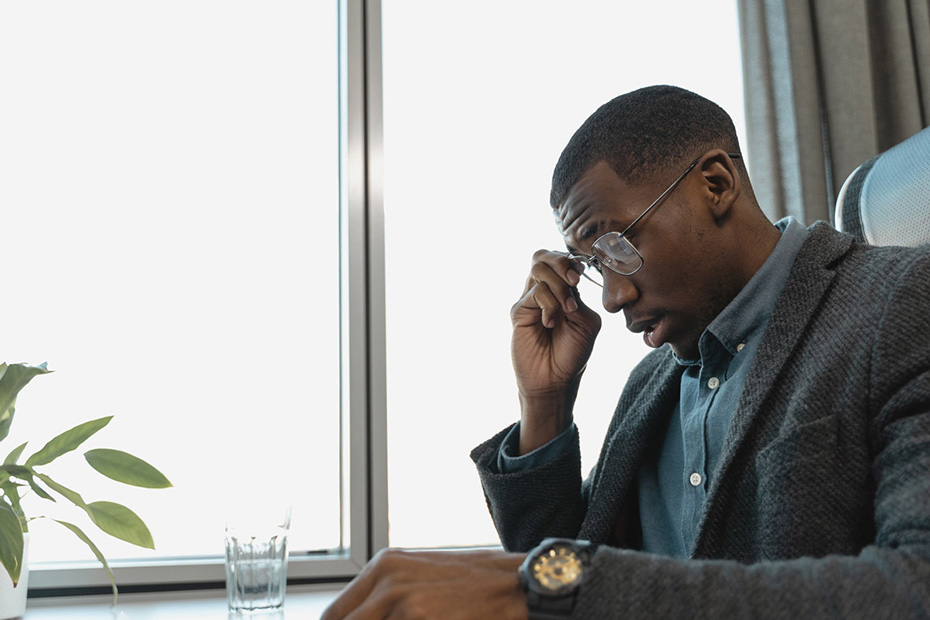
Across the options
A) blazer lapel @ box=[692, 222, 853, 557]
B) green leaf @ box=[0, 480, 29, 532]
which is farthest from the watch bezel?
green leaf @ box=[0, 480, 29, 532]

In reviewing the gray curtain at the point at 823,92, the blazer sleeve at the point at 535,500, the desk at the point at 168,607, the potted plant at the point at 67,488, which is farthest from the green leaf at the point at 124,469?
the gray curtain at the point at 823,92

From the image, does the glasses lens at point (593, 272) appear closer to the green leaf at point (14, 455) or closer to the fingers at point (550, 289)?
the fingers at point (550, 289)

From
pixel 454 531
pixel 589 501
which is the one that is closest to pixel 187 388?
pixel 454 531

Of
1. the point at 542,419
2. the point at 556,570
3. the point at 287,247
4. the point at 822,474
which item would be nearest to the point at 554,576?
the point at 556,570

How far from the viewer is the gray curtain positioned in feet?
5.84

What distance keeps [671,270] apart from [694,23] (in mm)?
1149

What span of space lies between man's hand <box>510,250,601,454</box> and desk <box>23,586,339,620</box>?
17.9 inches

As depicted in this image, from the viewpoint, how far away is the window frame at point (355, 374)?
5.14ft

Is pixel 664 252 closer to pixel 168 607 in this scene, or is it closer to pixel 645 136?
pixel 645 136

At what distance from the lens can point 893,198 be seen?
3.68 feet

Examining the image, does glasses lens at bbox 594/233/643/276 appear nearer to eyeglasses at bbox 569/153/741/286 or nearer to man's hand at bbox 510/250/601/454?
eyeglasses at bbox 569/153/741/286

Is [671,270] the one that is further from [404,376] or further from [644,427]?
[404,376]

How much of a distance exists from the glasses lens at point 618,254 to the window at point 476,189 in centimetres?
71

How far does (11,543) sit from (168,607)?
33 cm
